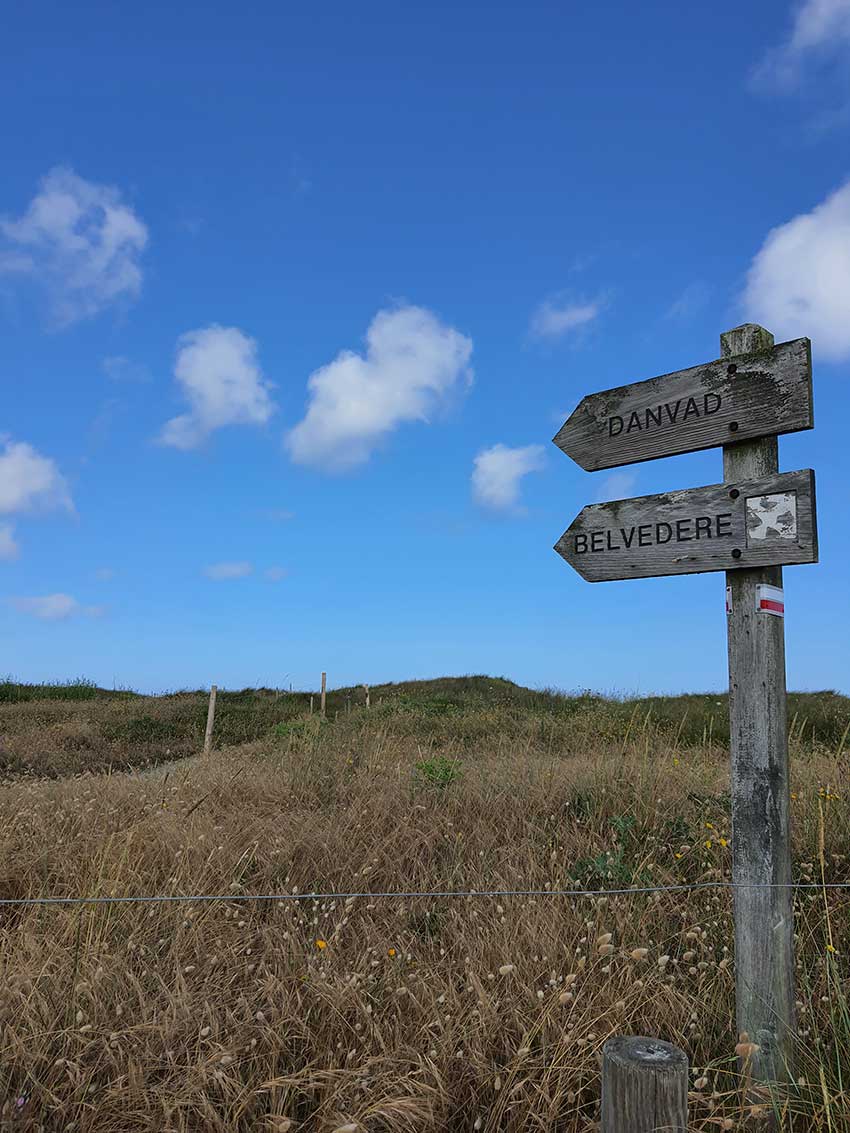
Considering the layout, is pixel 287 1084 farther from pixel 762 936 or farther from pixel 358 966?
pixel 762 936

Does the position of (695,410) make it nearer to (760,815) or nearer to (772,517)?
(772,517)

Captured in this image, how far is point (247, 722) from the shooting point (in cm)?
2103

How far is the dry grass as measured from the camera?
2996mm

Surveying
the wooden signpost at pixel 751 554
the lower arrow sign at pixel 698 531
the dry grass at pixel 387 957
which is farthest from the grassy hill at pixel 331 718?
the wooden signpost at pixel 751 554

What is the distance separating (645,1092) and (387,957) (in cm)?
191

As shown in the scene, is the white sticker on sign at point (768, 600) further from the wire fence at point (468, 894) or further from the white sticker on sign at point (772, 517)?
the wire fence at point (468, 894)

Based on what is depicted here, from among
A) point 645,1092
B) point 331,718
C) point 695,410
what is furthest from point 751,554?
point 331,718

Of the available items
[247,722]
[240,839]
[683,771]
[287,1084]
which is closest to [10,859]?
[240,839]

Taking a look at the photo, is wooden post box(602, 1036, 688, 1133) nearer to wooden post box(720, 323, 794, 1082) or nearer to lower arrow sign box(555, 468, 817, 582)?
wooden post box(720, 323, 794, 1082)

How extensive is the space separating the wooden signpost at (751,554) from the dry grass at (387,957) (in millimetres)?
293

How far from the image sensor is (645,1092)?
7.51 feet

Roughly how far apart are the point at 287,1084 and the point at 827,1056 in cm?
225

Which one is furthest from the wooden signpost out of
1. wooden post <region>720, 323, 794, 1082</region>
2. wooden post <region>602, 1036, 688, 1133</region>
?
wooden post <region>602, 1036, 688, 1133</region>

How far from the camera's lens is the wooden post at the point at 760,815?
128 inches
